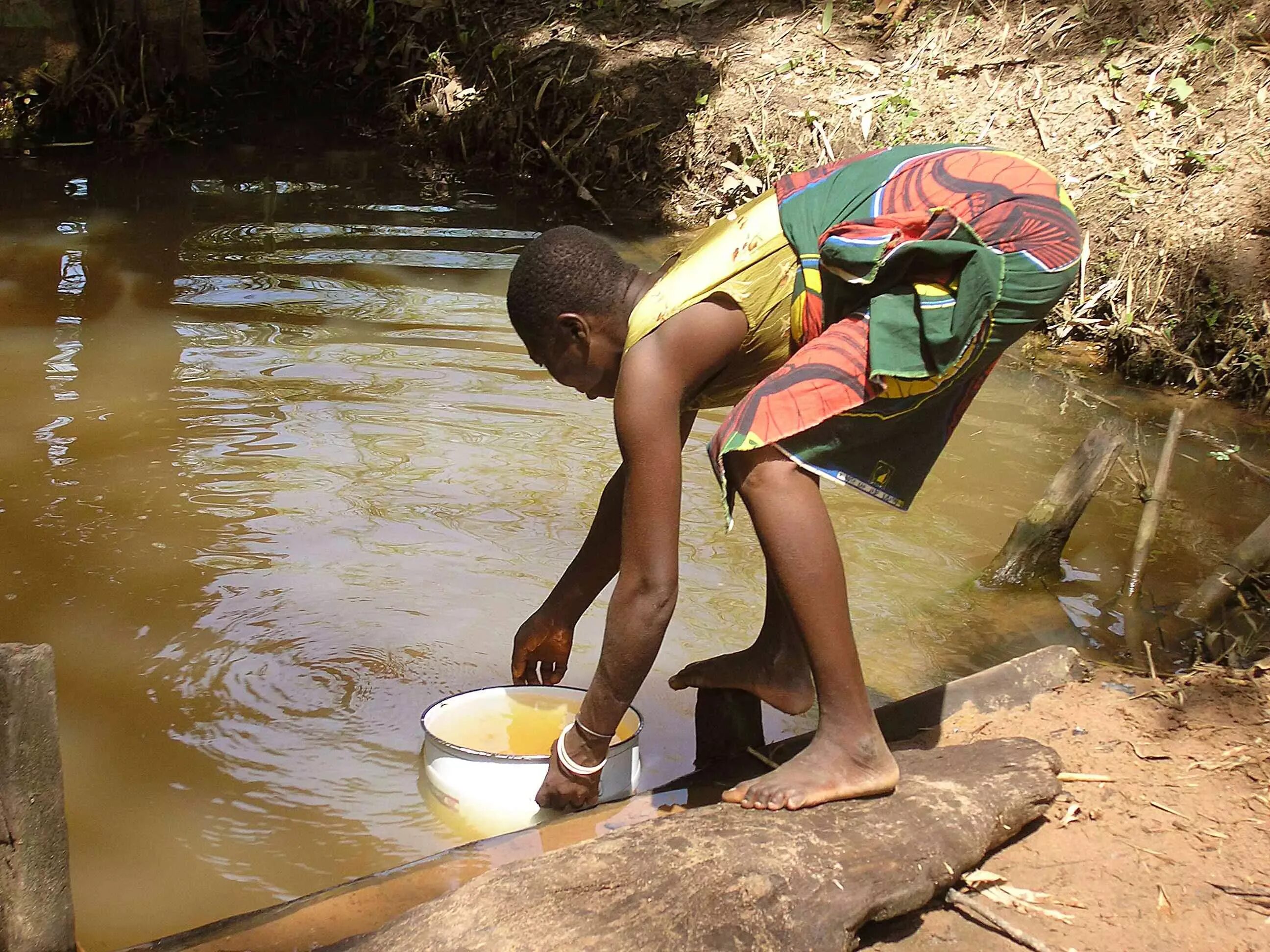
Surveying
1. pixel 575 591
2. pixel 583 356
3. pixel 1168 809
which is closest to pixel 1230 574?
pixel 1168 809

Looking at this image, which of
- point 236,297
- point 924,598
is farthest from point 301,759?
point 236,297

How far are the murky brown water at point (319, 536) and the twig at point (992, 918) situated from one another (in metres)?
0.89

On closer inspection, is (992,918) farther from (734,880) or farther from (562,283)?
(562,283)

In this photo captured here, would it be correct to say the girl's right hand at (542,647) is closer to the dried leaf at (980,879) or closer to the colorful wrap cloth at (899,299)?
the colorful wrap cloth at (899,299)

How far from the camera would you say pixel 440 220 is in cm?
756

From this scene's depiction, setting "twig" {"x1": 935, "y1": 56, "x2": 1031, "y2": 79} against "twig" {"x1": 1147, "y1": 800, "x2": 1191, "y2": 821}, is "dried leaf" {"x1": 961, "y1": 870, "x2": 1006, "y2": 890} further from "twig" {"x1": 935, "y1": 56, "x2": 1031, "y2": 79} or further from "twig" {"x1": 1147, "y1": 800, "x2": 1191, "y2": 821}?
"twig" {"x1": 935, "y1": 56, "x2": 1031, "y2": 79}

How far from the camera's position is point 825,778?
2.24 metres

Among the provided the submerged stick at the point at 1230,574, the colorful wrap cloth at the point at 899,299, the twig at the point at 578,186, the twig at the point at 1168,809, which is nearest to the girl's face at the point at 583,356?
the colorful wrap cloth at the point at 899,299

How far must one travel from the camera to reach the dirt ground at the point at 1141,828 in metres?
2.12

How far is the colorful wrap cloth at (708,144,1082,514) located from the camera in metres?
2.23

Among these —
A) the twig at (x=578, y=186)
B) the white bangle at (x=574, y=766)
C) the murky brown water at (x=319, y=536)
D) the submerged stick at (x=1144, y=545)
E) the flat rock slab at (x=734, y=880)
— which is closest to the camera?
the flat rock slab at (x=734, y=880)

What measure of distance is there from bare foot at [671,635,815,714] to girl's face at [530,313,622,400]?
2.09 ft

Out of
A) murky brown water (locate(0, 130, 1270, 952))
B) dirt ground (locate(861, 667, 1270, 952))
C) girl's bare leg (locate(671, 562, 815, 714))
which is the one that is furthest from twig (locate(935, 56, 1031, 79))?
girl's bare leg (locate(671, 562, 815, 714))

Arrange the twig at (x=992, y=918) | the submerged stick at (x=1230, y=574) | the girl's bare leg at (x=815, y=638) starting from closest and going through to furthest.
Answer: the twig at (x=992, y=918) → the girl's bare leg at (x=815, y=638) → the submerged stick at (x=1230, y=574)
